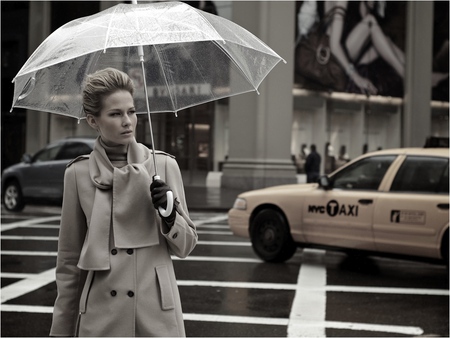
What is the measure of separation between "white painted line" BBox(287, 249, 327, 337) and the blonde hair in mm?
4058

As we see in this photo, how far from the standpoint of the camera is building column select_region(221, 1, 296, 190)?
27.8 meters

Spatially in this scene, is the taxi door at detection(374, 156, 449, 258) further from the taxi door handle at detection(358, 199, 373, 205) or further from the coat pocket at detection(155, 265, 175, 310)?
the coat pocket at detection(155, 265, 175, 310)

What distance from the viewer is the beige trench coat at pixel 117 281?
3123mm

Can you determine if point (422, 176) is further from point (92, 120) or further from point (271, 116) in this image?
point (271, 116)

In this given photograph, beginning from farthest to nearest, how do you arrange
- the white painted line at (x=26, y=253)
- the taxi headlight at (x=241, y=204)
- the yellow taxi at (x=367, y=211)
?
the white painted line at (x=26, y=253), the taxi headlight at (x=241, y=204), the yellow taxi at (x=367, y=211)

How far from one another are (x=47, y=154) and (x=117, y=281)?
17340 millimetres

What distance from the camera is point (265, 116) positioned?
1109 inches

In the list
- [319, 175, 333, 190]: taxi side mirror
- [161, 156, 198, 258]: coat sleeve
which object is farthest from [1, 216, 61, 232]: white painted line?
[161, 156, 198, 258]: coat sleeve

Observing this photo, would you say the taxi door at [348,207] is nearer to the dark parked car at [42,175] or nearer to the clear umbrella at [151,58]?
the clear umbrella at [151,58]

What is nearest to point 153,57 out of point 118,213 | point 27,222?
point 118,213

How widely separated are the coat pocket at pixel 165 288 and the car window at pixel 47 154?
16861 millimetres

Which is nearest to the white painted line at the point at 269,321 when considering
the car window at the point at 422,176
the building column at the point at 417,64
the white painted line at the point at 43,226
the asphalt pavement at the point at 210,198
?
the car window at the point at 422,176

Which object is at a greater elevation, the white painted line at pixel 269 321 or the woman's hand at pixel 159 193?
the woman's hand at pixel 159 193

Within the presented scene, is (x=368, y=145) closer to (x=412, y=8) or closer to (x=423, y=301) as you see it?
(x=412, y=8)
